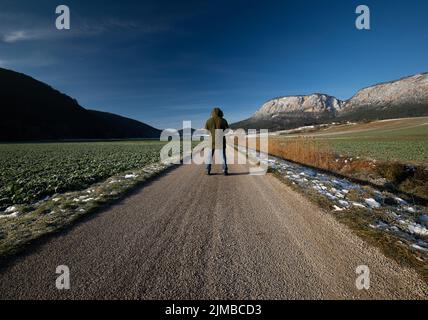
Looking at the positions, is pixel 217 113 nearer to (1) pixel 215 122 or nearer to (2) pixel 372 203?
(1) pixel 215 122

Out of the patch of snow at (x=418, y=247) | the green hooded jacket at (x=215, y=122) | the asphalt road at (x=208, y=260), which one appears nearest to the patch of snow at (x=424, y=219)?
the patch of snow at (x=418, y=247)

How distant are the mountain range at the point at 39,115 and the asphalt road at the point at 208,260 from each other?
148 meters

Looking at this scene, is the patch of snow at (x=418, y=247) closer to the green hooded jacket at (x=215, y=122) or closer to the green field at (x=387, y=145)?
the green hooded jacket at (x=215, y=122)

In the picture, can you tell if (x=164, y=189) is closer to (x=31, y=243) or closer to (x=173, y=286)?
(x=31, y=243)

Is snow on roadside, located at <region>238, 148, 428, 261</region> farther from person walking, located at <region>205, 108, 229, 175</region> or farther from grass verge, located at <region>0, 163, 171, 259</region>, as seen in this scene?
grass verge, located at <region>0, 163, 171, 259</region>

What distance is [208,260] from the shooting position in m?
3.25

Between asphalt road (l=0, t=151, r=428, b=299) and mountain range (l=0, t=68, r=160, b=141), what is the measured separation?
148 m

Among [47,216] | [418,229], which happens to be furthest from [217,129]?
[418,229]

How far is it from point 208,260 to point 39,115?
577ft

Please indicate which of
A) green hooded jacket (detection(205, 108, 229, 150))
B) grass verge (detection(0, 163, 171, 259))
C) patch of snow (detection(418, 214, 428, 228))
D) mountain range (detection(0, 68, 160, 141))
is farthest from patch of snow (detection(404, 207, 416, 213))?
mountain range (detection(0, 68, 160, 141))

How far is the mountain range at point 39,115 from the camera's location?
12425 cm

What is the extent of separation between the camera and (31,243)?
3.82 meters

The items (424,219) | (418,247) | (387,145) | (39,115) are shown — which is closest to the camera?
(418,247)
